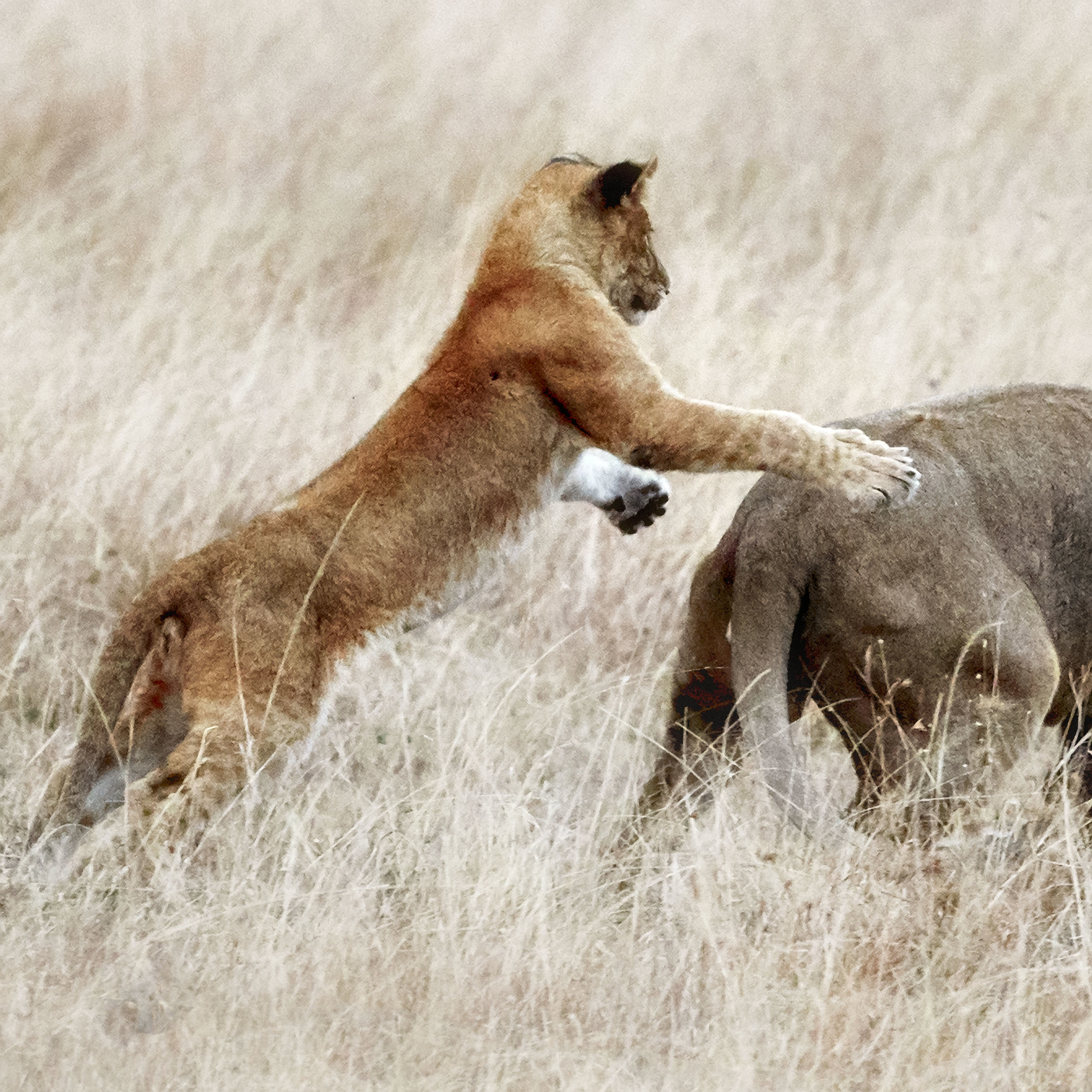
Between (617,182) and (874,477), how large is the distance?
107 cm

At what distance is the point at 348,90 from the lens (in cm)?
947

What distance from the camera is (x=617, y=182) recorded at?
14.7 feet

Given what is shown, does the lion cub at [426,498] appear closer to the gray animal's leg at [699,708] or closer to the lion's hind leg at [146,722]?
the lion's hind leg at [146,722]

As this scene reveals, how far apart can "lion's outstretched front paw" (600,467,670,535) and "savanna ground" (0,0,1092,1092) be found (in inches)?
9.5

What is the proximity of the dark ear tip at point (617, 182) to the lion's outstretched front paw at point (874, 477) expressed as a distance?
0.93 meters

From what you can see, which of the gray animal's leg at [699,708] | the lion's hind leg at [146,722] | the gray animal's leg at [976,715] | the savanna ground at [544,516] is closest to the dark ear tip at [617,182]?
the savanna ground at [544,516]

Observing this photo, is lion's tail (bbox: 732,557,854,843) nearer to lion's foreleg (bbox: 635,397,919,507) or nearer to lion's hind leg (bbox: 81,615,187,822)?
lion's foreleg (bbox: 635,397,919,507)

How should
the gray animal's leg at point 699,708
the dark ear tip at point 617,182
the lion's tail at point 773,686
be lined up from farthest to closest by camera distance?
the dark ear tip at point 617,182
the gray animal's leg at point 699,708
the lion's tail at point 773,686

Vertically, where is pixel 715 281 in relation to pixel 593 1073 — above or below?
above

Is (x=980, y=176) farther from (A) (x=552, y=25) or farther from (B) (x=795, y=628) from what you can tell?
(B) (x=795, y=628)

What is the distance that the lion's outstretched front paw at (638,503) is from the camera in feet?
15.2

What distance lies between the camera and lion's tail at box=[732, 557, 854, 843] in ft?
12.9

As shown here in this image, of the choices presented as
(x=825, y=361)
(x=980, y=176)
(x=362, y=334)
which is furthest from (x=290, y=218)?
(x=980, y=176)

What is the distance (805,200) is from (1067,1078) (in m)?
6.87
